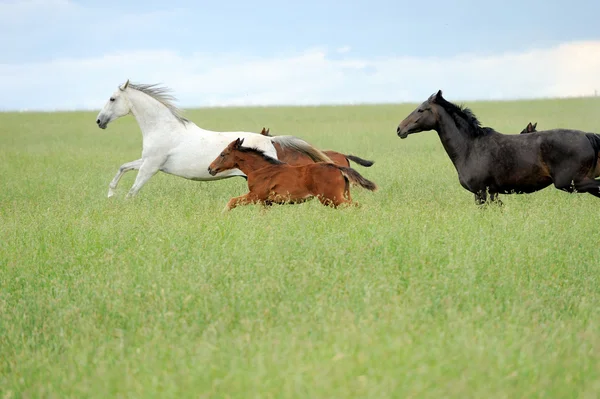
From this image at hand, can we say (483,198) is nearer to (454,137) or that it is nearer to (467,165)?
(467,165)

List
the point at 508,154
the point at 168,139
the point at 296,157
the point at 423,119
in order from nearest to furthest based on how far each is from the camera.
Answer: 1. the point at 508,154
2. the point at 423,119
3. the point at 296,157
4. the point at 168,139

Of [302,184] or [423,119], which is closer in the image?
[302,184]

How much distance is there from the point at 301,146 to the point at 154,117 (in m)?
2.85

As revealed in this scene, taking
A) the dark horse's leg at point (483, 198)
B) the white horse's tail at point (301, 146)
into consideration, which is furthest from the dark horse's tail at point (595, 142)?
the white horse's tail at point (301, 146)

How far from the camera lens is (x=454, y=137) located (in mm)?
11281

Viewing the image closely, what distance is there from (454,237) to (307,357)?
4400 mm

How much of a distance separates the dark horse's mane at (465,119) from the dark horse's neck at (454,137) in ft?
0.18

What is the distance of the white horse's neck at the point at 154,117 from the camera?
44.4ft

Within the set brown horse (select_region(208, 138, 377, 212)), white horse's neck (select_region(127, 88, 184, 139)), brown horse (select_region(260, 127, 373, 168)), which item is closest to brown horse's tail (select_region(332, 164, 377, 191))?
brown horse (select_region(208, 138, 377, 212))

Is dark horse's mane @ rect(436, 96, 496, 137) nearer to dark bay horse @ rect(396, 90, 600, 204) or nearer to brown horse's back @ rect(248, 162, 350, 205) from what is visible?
dark bay horse @ rect(396, 90, 600, 204)

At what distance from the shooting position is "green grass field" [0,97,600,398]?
171 inches

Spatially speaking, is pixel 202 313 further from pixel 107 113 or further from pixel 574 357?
pixel 107 113

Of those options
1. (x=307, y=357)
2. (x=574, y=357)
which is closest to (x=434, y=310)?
(x=574, y=357)

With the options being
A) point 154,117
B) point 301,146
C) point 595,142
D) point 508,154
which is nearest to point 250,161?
point 301,146
